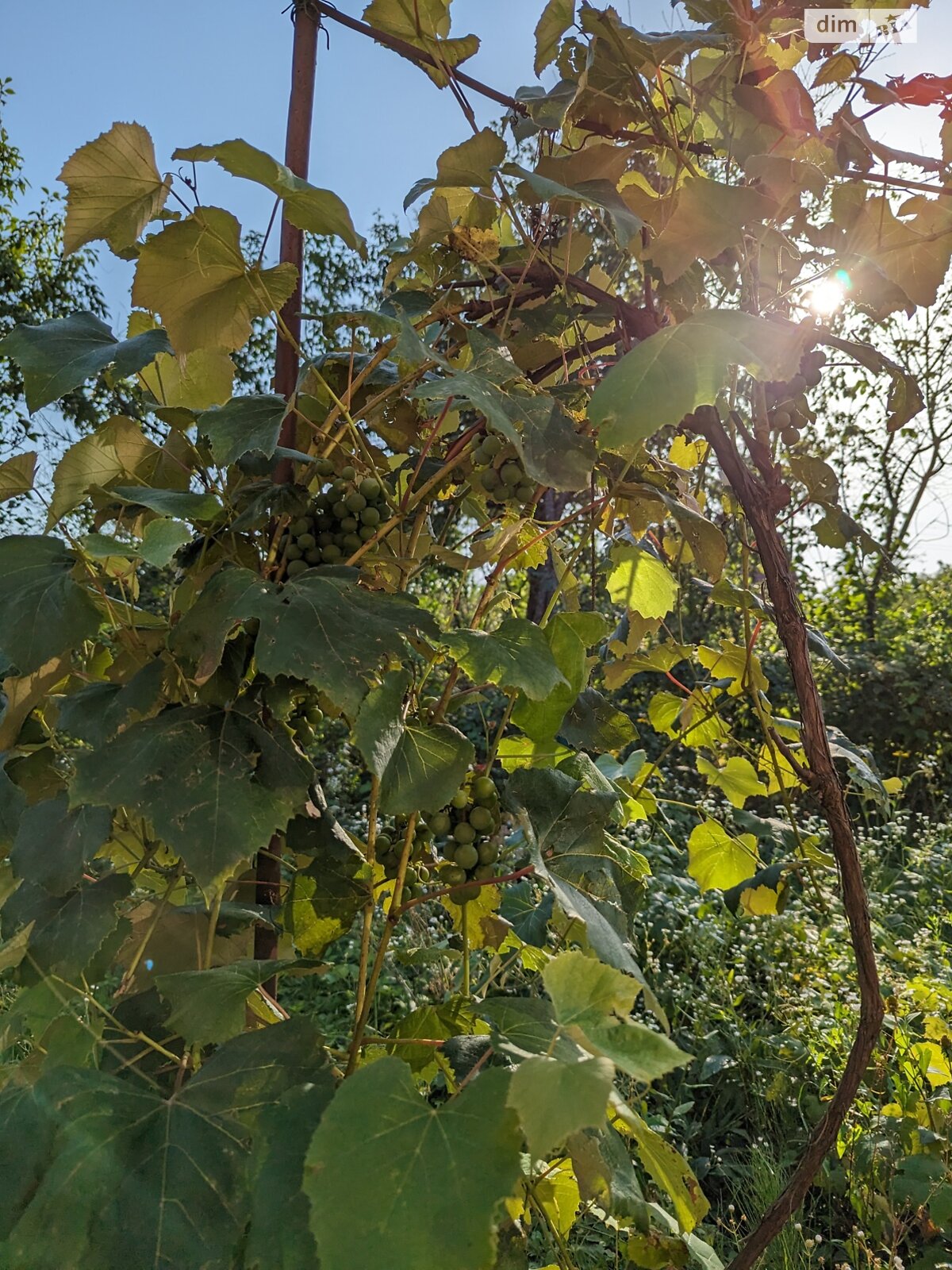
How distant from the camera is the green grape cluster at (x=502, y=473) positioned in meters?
0.86

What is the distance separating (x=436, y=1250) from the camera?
50 cm

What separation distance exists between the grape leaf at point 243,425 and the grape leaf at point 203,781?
22 cm

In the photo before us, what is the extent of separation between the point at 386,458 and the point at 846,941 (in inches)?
89.9

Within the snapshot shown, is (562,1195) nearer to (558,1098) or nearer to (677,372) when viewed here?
(558,1098)

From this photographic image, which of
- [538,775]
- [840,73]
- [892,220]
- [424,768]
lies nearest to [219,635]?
[424,768]

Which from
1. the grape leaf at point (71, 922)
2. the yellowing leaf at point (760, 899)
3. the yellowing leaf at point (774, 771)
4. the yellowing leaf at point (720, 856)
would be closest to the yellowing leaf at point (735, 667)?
the yellowing leaf at point (774, 771)

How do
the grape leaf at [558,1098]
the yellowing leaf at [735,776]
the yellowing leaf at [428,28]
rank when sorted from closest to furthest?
the grape leaf at [558,1098]
the yellowing leaf at [428,28]
the yellowing leaf at [735,776]

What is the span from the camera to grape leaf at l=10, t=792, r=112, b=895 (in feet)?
2.50

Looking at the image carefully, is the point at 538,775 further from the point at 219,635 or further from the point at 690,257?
the point at 690,257

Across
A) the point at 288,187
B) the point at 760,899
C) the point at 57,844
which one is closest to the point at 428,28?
the point at 288,187

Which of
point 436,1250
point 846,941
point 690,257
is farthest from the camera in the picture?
point 846,941

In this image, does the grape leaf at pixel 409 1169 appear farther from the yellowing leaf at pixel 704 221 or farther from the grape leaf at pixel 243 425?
the yellowing leaf at pixel 704 221

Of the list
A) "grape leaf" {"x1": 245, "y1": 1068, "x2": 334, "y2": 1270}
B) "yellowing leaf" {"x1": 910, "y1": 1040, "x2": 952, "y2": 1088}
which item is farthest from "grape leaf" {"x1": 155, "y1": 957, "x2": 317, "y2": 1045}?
"yellowing leaf" {"x1": 910, "y1": 1040, "x2": 952, "y2": 1088}

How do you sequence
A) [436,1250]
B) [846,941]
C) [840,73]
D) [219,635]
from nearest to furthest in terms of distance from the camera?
1. [436,1250]
2. [219,635]
3. [840,73]
4. [846,941]
